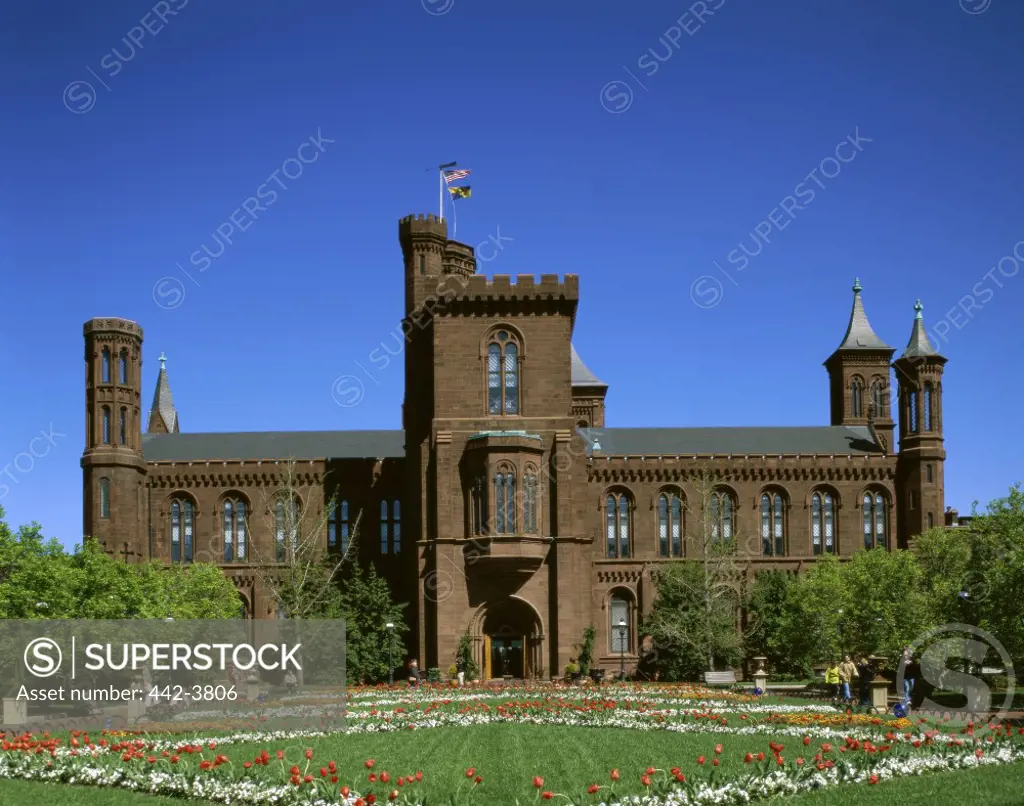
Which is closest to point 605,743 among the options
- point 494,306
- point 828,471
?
point 494,306

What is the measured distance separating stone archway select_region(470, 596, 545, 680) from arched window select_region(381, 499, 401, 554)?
39.3ft

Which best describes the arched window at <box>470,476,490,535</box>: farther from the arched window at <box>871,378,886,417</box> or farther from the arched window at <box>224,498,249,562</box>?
the arched window at <box>871,378,886,417</box>

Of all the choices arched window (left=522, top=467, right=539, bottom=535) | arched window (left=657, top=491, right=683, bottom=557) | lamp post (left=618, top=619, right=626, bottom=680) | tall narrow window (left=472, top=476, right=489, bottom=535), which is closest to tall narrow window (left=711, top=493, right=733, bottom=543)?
arched window (left=657, top=491, right=683, bottom=557)

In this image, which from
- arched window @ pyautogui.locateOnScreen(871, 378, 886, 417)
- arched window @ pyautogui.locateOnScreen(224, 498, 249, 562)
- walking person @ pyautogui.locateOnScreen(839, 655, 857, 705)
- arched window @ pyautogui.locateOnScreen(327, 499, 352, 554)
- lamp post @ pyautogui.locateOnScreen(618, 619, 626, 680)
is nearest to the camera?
walking person @ pyautogui.locateOnScreen(839, 655, 857, 705)

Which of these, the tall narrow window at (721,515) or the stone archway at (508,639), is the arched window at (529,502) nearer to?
the stone archway at (508,639)

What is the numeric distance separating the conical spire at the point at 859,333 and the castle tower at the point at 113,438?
4786cm

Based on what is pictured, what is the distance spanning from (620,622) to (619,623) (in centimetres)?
10

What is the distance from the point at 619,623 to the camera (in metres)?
69.9

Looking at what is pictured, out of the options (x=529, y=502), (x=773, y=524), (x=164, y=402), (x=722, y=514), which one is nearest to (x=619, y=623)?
(x=722, y=514)

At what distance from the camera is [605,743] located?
2609cm

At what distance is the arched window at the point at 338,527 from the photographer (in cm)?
7100

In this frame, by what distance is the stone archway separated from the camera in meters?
58.6

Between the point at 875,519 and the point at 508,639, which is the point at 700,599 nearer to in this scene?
the point at 508,639

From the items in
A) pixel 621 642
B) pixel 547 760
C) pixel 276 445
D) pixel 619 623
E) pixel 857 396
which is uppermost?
pixel 857 396
